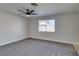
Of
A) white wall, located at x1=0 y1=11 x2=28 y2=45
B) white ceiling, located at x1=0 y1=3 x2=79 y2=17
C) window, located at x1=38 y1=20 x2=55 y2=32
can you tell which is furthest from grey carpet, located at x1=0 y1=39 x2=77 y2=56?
white ceiling, located at x1=0 y1=3 x2=79 y2=17

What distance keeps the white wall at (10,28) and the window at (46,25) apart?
1732mm

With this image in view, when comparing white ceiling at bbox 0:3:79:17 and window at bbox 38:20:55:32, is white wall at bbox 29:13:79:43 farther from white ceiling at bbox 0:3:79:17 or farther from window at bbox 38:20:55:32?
white ceiling at bbox 0:3:79:17

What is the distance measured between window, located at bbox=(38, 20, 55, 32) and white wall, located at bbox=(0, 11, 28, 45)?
68.2 inches

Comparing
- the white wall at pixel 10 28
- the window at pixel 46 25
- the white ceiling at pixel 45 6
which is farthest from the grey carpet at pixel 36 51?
the white ceiling at pixel 45 6

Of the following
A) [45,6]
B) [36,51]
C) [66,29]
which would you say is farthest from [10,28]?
[66,29]

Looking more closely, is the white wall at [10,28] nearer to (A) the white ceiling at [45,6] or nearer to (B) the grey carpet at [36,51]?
(B) the grey carpet at [36,51]

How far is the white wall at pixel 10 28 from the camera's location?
15.5ft

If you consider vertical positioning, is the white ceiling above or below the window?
above

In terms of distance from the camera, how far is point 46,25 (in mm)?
6324

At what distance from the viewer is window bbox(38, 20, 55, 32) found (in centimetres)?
601

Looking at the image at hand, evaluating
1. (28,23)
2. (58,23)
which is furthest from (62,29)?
(28,23)

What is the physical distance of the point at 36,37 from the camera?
7.05 m

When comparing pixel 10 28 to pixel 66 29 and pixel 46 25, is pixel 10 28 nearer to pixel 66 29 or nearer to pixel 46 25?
pixel 46 25

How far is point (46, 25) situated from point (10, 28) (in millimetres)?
2929
